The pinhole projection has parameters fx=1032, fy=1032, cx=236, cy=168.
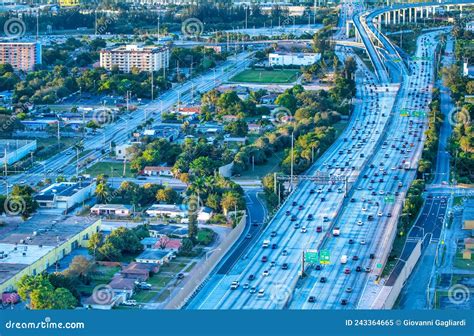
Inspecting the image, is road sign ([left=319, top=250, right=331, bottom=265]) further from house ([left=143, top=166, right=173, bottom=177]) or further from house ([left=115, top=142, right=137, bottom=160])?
house ([left=115, top=142, right=137, bottom=160])

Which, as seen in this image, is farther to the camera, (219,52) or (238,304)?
(219,52)

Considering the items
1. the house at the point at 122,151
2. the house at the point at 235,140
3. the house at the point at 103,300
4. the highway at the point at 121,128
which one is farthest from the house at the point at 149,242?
the house at the point at 235,140

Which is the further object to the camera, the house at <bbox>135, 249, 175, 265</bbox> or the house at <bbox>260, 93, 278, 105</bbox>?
the house at <bbox>260, 93, 278, 105</bbox>

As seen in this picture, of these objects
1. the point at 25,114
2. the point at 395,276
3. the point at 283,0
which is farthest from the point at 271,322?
the point at 283,0

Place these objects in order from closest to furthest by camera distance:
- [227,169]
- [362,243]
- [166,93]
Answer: [362,243]
[227,169]
[166,93]

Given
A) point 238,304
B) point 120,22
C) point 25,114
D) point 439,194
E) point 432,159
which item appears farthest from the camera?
point 120,22

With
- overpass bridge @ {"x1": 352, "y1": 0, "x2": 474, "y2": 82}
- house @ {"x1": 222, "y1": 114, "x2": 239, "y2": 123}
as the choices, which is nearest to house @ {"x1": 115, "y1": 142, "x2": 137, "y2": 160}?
house @ {"x1": 222, "y1": 114, "x2": 239, "y2": 123}

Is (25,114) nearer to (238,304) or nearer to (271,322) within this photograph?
(238,304)
